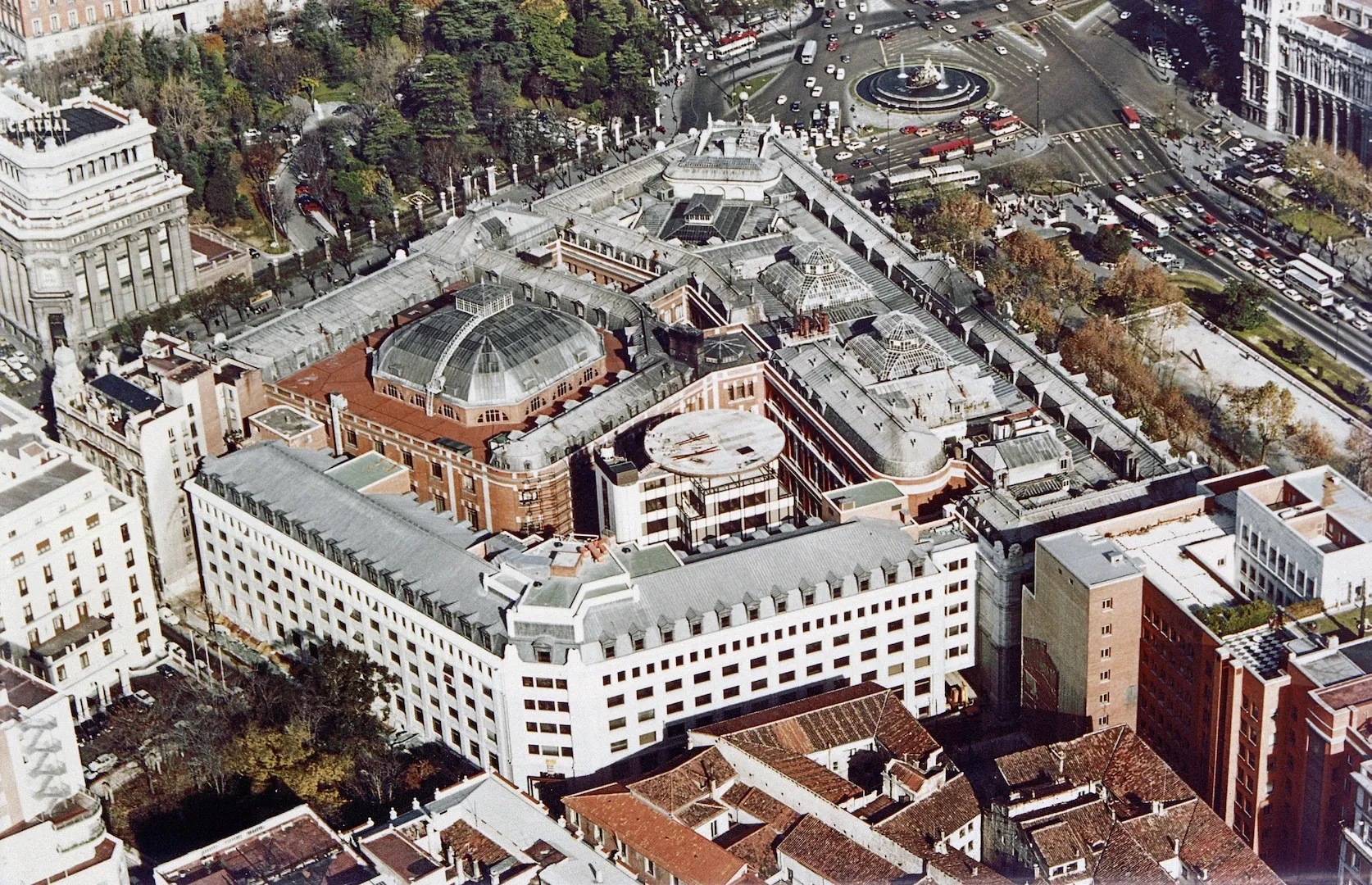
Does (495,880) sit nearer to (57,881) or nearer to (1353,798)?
(57,881)

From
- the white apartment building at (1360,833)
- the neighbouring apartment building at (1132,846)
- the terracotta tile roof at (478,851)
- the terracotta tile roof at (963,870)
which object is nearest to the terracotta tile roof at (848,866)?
the terracotta tile roof at (963,870)

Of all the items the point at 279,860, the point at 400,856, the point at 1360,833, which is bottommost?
the point at 1360,833

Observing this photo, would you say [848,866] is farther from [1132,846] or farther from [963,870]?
[1132,846]

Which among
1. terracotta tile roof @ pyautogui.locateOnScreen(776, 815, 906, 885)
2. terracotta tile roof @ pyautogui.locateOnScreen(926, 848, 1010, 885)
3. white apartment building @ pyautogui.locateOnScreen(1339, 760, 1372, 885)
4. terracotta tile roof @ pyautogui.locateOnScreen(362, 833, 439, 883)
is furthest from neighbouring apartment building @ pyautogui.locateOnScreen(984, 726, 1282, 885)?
terracotta tile roof @ pyautogui.locateOnScreen(362, 833, 439, 883)

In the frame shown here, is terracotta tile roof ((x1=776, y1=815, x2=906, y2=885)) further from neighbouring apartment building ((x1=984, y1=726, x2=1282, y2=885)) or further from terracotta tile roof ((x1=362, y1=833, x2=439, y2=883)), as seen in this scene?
terracotta tile roof ((x1=362, y1=833, x2=439, y2=883))

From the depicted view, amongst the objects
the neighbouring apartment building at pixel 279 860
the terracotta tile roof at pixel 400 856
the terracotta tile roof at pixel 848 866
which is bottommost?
the terracotta tile roof at pixel 848 866

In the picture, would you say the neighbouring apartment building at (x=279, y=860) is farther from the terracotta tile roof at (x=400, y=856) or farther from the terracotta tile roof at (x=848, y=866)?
the terracotta tile roof at (x=848, y=866)

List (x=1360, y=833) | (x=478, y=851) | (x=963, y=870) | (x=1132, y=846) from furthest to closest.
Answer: (x=478, y=851)
(x=963, y=870)
(x=1132, y=846)
(x=1360, y=833)

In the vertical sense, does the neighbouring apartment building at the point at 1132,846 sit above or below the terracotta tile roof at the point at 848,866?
above

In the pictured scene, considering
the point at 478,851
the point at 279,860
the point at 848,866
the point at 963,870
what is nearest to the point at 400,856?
the point at 478,851

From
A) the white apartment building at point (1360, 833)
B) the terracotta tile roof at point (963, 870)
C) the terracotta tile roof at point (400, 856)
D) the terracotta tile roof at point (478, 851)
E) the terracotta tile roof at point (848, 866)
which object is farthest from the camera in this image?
the terracotta tile roof at point (478, 851)

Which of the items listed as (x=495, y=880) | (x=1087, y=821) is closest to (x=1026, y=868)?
(x=1087, y=821)
